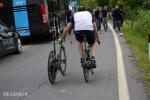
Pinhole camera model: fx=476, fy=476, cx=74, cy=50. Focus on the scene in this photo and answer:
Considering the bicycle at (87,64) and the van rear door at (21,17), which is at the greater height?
the bicycle at (87,64)

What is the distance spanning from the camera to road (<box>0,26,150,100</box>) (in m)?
8.92

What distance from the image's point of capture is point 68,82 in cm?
1034

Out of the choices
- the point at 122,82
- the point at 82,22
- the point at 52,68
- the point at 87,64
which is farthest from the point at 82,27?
the point at 122,82

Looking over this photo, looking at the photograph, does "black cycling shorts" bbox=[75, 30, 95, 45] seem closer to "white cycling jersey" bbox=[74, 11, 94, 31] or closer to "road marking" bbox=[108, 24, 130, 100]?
"white cycling jersey" bbox=[74, 11, 94, 31]

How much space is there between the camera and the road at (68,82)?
29.3 feet

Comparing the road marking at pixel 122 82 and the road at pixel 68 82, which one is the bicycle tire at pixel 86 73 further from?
the road marking at pixel 122 82

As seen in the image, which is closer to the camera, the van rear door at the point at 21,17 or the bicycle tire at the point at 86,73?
the bicycle tire at the point at 86,73

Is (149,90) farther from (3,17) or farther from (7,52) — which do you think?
(3,17)

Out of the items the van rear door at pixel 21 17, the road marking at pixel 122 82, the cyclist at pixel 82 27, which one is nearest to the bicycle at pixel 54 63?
the cyclist at pixel 82 27

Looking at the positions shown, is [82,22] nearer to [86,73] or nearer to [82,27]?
[82,27]

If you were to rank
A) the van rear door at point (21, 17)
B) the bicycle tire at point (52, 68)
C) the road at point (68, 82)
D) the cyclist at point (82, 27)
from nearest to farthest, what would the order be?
the road at point (68, 82) < the bicycle tire at point (52, 68) < the cyclist at point (82, 27) < the van rear door at point (21, 17)

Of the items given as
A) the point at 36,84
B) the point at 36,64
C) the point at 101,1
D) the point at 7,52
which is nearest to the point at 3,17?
the point at 7,52

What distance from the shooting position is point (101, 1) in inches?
2516

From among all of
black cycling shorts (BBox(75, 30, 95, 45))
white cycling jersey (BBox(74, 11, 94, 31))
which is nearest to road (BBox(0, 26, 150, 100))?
black cycling shorts (BBox(75, 30, 95, 45))
